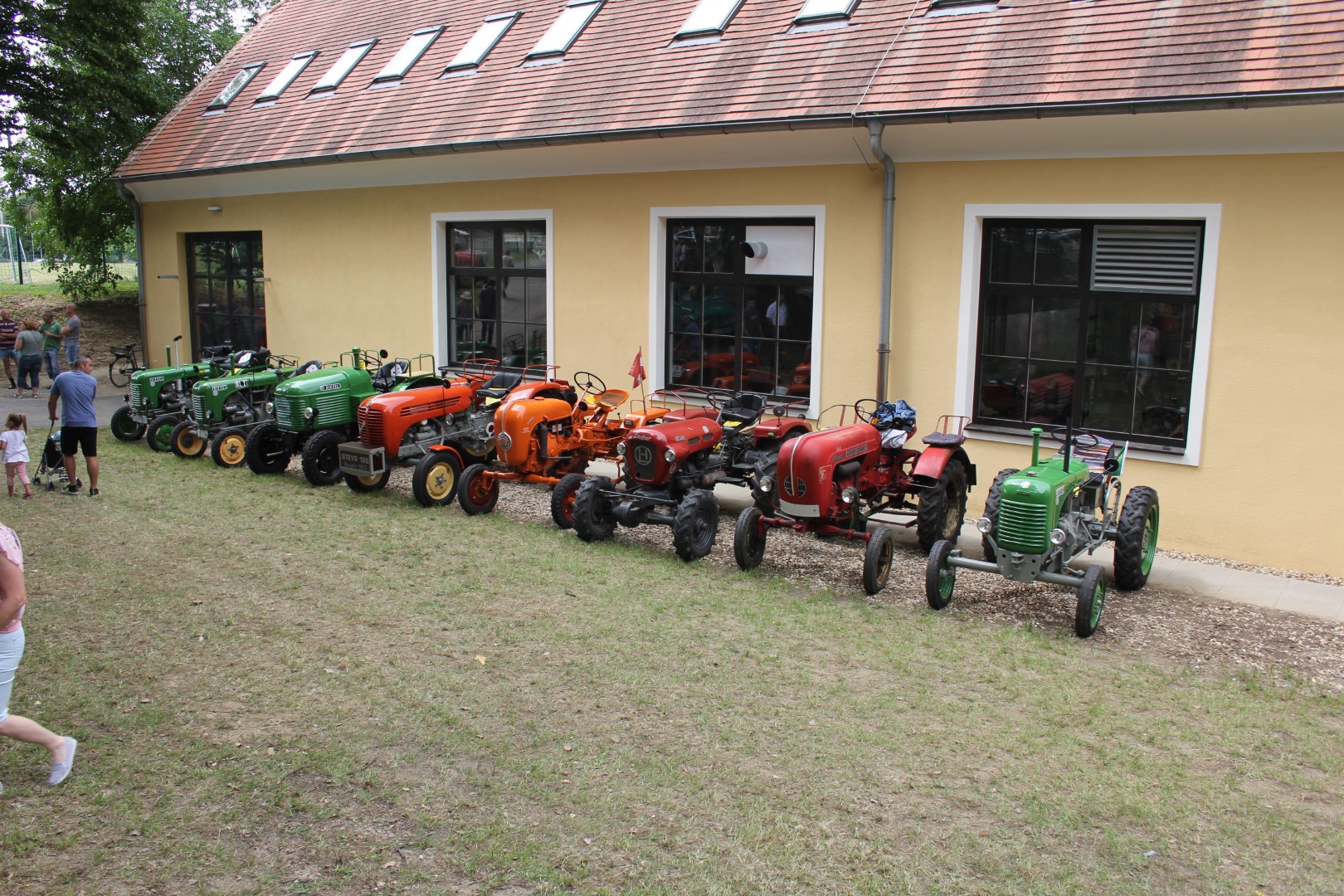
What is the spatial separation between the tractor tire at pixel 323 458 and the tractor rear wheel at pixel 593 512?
124 inches

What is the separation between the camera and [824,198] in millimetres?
10273

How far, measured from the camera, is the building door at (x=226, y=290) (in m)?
16.8

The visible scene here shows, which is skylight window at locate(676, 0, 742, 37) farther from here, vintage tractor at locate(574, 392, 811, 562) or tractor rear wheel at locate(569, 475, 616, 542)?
tractor rear wheel at locate(569, 475, 616, 542)

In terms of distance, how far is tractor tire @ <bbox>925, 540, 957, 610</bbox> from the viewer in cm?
693

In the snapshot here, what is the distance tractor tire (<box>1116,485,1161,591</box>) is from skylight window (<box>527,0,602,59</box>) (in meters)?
8.71

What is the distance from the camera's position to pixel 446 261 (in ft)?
45.1

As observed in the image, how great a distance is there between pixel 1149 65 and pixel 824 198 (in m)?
2.99

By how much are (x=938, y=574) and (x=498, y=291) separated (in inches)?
313

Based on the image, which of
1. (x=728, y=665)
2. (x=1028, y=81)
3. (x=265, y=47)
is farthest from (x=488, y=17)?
(x=728, y=665)

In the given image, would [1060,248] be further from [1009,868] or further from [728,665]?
[1009,868]

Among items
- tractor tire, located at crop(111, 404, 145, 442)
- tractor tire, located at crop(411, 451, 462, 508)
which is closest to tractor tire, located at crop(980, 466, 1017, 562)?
tractor tire, located at crop(411, 451, 462, 508)

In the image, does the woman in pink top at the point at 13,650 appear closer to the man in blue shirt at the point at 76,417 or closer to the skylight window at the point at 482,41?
the man in blue shirt at the point at 76,417

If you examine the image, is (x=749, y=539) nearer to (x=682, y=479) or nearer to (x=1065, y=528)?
(x=682, y=479)

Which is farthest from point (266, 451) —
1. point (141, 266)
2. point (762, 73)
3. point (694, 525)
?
point (141, 266)
